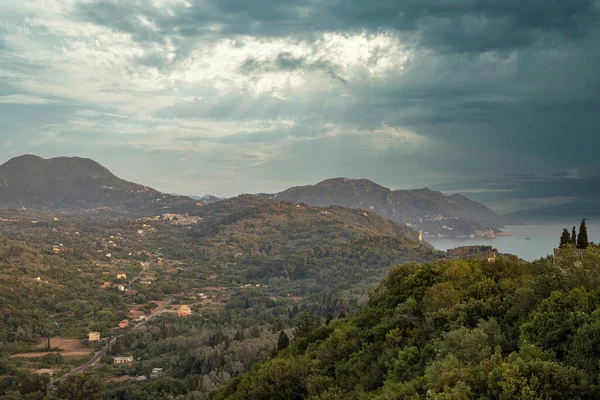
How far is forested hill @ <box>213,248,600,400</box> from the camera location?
42.8ft

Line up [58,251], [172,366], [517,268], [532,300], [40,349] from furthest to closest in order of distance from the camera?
[58,251]
[40,349]
[172,366]
[517,268]
[532,300]

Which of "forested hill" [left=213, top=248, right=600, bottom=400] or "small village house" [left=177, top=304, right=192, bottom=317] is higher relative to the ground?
"forested hill" [left=213, top=248, right=600, bottom=400]

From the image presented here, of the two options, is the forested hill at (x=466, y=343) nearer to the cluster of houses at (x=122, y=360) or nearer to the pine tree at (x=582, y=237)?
the pine tree at (x=582, y=237)

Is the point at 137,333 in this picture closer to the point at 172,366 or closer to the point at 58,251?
the point at 172,366

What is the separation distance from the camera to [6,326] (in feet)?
230

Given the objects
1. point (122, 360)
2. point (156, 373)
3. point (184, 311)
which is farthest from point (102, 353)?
point (184, 311)

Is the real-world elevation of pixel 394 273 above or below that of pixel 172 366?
above

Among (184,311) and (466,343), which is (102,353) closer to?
(184,311)

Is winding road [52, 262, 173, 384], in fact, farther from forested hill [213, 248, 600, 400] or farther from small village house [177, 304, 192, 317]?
forested hill [213, 248, 600, 400]

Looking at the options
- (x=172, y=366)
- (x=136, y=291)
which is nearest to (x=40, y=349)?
(x=172, y=366)

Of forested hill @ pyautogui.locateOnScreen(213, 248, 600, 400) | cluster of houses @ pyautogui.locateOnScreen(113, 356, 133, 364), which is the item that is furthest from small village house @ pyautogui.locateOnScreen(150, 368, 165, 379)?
forested hill @ pyautogui.locateOnScreen(213, 248, 600, 400)

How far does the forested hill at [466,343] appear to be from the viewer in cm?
1305

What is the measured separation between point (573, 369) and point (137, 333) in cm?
6658

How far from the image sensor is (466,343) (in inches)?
648
